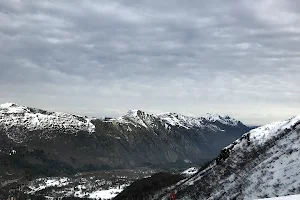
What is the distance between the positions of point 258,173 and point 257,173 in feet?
2.20

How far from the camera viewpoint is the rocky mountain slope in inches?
4584

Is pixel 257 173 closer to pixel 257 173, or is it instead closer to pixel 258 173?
pixel 257 173

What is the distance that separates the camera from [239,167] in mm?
173625

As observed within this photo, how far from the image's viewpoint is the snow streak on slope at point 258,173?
11638 centimetres

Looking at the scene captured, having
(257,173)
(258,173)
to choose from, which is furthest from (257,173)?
(258,173)

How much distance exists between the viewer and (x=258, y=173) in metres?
137

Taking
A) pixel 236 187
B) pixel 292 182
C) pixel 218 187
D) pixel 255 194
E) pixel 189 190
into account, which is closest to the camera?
pixel 292 182

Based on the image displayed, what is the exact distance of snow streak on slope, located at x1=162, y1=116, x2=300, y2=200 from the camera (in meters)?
116

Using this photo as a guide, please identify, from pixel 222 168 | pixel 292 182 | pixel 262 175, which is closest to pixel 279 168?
pixel 262 175

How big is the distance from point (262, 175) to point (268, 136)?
69.9m

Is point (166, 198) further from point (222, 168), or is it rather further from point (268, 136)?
point (268, 136)

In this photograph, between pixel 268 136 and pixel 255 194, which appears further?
pixel 268 136

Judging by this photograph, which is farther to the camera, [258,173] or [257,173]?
[257,173]

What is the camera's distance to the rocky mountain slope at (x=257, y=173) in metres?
116
